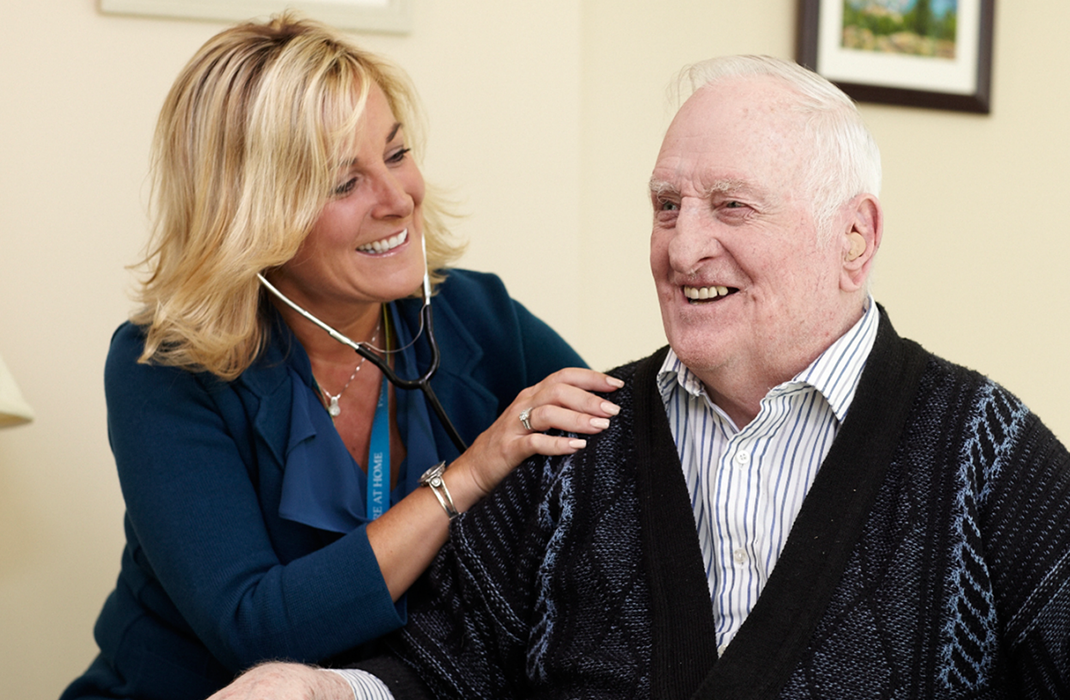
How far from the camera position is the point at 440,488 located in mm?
1535

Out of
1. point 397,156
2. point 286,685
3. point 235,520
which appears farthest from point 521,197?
point 286,685

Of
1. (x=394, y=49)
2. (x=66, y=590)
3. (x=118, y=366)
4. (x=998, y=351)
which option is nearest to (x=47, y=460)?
(x=66, y=590)

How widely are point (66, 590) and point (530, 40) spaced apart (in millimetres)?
1518

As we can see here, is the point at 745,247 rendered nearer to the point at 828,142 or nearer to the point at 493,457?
the point at 828,142

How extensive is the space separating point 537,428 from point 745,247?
0.40 meters

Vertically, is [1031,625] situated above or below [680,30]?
below

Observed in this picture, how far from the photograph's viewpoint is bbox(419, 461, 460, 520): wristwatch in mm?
1520

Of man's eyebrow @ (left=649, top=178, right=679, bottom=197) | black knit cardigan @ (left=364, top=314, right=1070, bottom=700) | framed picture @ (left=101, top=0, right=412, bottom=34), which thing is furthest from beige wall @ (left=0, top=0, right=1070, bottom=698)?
black knit cardigan @ (left=364, top=314, right=1070, bottom=700)

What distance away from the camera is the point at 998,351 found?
2656 mm

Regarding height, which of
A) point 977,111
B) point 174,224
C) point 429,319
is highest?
point 977,111

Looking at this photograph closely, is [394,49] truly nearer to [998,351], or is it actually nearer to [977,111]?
[977,111]

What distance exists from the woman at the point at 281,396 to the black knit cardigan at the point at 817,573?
0.08 m

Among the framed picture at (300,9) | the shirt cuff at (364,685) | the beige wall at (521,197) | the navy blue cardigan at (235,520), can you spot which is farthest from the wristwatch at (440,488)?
the framed picture at (300,9)

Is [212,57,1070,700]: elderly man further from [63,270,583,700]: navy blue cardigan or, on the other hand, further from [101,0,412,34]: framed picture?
[101,0,412,34]: framed picture
